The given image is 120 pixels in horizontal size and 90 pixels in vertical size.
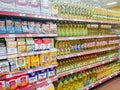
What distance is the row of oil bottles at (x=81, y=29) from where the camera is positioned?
115 inches

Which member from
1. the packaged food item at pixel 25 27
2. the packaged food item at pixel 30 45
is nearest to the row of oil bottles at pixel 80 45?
the packaged food item at pixel 30 45

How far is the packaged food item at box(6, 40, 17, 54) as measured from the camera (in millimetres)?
2020

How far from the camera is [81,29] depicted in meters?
3.32

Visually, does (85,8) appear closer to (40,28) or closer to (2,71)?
(40,28)

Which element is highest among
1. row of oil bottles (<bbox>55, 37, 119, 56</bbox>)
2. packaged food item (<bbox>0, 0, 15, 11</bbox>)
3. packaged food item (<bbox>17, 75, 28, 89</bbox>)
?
packaged food item (<bbox>0, 0, 15, 11</bbox>)

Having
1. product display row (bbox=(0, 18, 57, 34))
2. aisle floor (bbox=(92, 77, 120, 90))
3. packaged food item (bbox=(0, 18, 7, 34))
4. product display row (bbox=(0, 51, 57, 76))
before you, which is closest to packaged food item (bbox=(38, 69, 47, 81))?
product display row (bbox=(0, 51, 57, 76))

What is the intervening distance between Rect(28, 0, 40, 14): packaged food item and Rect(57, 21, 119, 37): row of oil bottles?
2.13ft

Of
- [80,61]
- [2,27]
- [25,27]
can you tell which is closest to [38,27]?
[25,27]

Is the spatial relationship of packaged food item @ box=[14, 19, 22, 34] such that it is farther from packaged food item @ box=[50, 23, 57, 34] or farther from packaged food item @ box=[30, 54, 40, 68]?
packaged food item @ box=[50, 23, 57, 34]

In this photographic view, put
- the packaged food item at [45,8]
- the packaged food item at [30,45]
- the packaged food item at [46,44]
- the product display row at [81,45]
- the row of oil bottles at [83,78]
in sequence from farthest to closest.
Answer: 1. the row of oil bottles at [83,78]
2. the product display row at [81,45]
3. the packaged food item at [46,44]
4. the packaged food item at [45,8]
5. the packaged food item at [30,45]

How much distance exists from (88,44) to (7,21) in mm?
2110

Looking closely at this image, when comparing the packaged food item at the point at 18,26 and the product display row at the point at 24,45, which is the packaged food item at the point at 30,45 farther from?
the packaged food item at the point at 18,26

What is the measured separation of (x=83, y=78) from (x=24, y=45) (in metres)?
1.87

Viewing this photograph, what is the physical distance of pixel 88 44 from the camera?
3.56 metres
